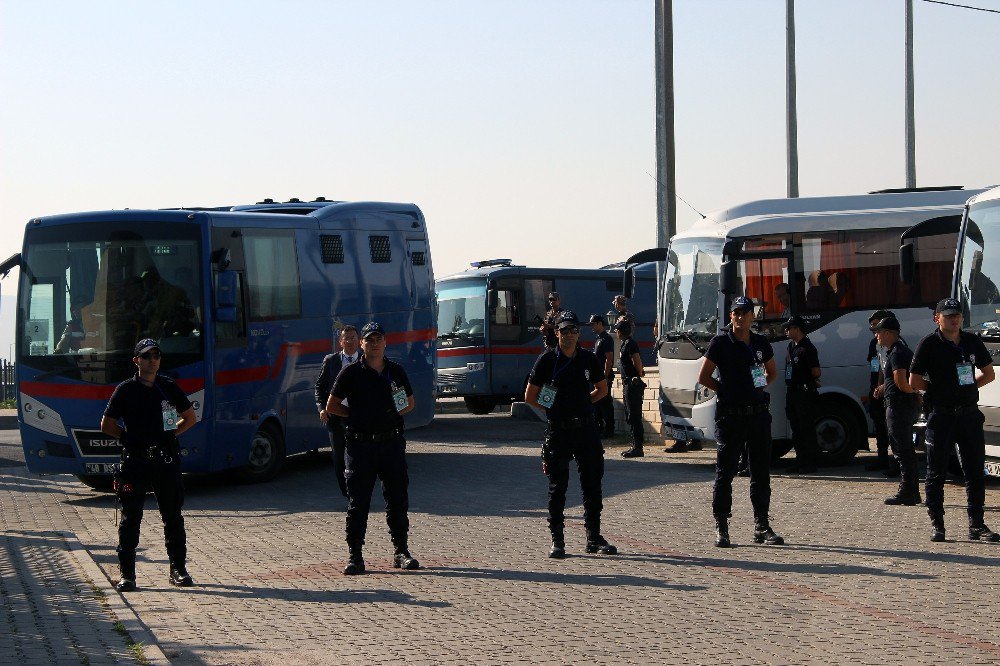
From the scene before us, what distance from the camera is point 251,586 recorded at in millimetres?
11023

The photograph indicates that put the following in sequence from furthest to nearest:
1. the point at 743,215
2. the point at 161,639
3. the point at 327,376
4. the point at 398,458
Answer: the point at 743,215 < the point at 327,376 < the point at 398,458 < the point at 161,639

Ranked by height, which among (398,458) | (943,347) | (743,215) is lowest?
(398,458)

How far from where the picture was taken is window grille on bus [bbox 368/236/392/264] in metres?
21.1

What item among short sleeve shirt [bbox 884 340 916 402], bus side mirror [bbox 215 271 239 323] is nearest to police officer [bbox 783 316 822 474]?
short sleeve shirt [bbox 884 340 916 402]

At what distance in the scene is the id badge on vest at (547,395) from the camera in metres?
11.8

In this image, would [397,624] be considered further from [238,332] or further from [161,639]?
[238,332]

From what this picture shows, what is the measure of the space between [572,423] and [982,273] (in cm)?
553

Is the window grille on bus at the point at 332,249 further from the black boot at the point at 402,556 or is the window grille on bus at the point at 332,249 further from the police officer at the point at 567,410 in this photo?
the black boot at the point at 402,556

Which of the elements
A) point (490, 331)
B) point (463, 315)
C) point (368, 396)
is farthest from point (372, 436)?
point (463, 315)

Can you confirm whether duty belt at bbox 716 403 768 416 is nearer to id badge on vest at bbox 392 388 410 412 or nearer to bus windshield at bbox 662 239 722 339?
id badge on vest at bbox 392 388 410 412

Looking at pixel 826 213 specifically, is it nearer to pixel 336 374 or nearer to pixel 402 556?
pixel 336 374

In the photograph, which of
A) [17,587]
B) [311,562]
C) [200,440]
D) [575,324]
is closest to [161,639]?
[17,587]

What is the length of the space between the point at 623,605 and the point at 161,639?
284 cm

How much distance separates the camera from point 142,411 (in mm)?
11172
